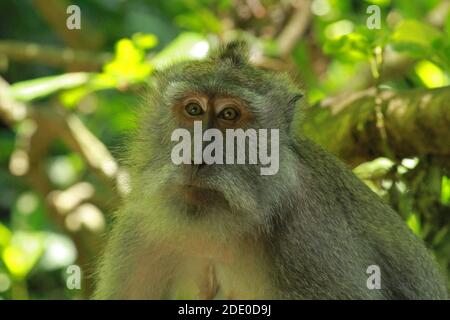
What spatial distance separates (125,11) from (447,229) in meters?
5.40

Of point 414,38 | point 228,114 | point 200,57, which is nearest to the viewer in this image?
point 228,114

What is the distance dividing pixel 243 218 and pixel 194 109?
65cm

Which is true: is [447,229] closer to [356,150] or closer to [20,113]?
[356,150]

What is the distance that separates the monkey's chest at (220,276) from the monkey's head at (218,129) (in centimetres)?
27

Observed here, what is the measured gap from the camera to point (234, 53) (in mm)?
4605

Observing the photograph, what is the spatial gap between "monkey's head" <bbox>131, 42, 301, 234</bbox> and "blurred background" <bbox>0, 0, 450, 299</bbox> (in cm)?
52

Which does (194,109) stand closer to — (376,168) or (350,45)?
(350,45)

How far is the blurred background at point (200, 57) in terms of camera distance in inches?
225

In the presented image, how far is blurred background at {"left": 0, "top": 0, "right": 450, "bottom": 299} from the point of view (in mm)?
5715

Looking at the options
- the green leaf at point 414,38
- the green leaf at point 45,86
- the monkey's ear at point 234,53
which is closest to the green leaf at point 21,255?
the green leaf at point 45,86

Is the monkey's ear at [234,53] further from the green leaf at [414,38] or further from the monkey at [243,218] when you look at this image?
the green leaf at [414,38]

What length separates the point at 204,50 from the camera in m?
6.19

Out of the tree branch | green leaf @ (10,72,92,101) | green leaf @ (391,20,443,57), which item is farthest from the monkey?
green leaf @ (10,72,92,101)

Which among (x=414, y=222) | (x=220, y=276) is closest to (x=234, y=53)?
(x=220, y=276)
